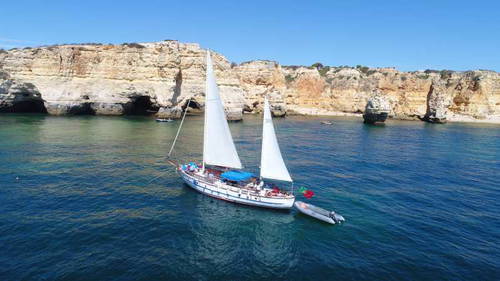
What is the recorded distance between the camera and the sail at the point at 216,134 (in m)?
28.5

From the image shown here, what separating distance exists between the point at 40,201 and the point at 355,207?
26.1 m

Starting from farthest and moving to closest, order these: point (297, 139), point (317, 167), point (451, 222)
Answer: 1. point (297, 139)
2. point (317, 167)
3. point (451, 222)

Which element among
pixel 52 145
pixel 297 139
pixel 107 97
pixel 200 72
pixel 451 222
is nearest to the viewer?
pixel 451 222

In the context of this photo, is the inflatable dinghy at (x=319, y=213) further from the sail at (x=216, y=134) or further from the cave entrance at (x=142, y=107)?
the cave entrance at (x=142, y=107)

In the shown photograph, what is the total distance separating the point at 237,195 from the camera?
26.9 meters

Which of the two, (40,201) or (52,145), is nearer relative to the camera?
(40,201)

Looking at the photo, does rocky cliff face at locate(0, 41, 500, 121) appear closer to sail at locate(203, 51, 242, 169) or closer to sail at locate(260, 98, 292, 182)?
sail at locate(203, 51, 242, 169)

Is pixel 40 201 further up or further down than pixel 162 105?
further down

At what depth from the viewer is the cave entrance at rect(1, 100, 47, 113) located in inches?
3339

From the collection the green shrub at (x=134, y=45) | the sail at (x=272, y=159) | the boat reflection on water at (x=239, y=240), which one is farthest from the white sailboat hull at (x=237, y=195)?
the green shrub at (x=134, y=45)

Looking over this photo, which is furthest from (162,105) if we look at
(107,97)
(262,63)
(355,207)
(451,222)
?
(451,222)

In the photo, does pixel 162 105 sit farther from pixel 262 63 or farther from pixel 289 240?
pixel 289 240

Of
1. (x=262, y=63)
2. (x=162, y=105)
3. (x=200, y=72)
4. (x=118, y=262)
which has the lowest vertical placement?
(x=118, y=262)

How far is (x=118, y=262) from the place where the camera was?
17.2 metres
